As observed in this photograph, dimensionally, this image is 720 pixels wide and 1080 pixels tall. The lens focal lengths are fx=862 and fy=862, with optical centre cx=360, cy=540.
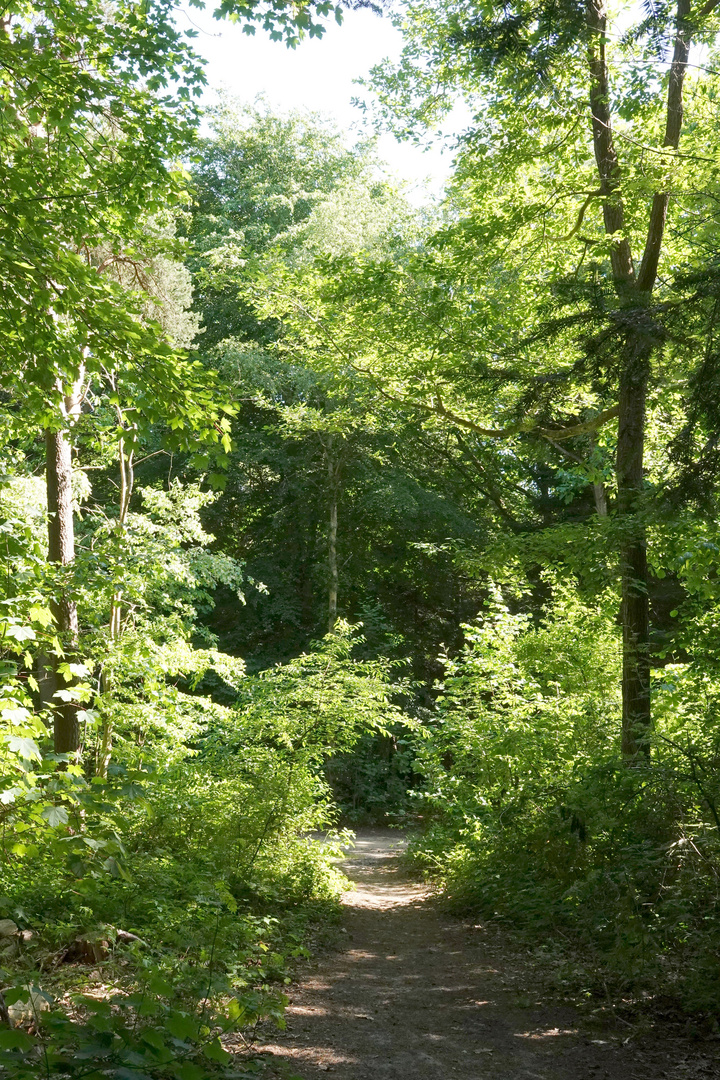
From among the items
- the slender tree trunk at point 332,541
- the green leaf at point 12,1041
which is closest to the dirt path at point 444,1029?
the green leaf at point 12,1041

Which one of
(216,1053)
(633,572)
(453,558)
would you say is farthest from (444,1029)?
(453,558)

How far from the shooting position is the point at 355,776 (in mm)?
21312

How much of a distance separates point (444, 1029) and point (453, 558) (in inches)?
224

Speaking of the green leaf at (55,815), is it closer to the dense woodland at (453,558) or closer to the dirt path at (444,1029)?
the dense woodland at (453,558)

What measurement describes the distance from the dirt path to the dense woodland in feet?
1.07

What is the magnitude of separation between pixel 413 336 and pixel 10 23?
4.91m

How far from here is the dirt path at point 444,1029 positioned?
4199 mm

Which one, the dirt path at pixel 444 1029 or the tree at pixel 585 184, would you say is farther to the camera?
the tree at pixel 585 184

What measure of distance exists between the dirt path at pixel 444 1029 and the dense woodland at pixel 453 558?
0.33m

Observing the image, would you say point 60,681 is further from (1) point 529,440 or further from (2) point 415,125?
(2) point 415,125

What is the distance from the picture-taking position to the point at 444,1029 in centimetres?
500

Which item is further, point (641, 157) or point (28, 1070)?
point (641, 157)

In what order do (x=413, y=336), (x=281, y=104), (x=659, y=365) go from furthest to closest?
(x=281, y=104) → (x=413, y=336) → (x=659, y=365)

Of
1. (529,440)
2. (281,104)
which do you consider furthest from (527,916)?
(281,104)
